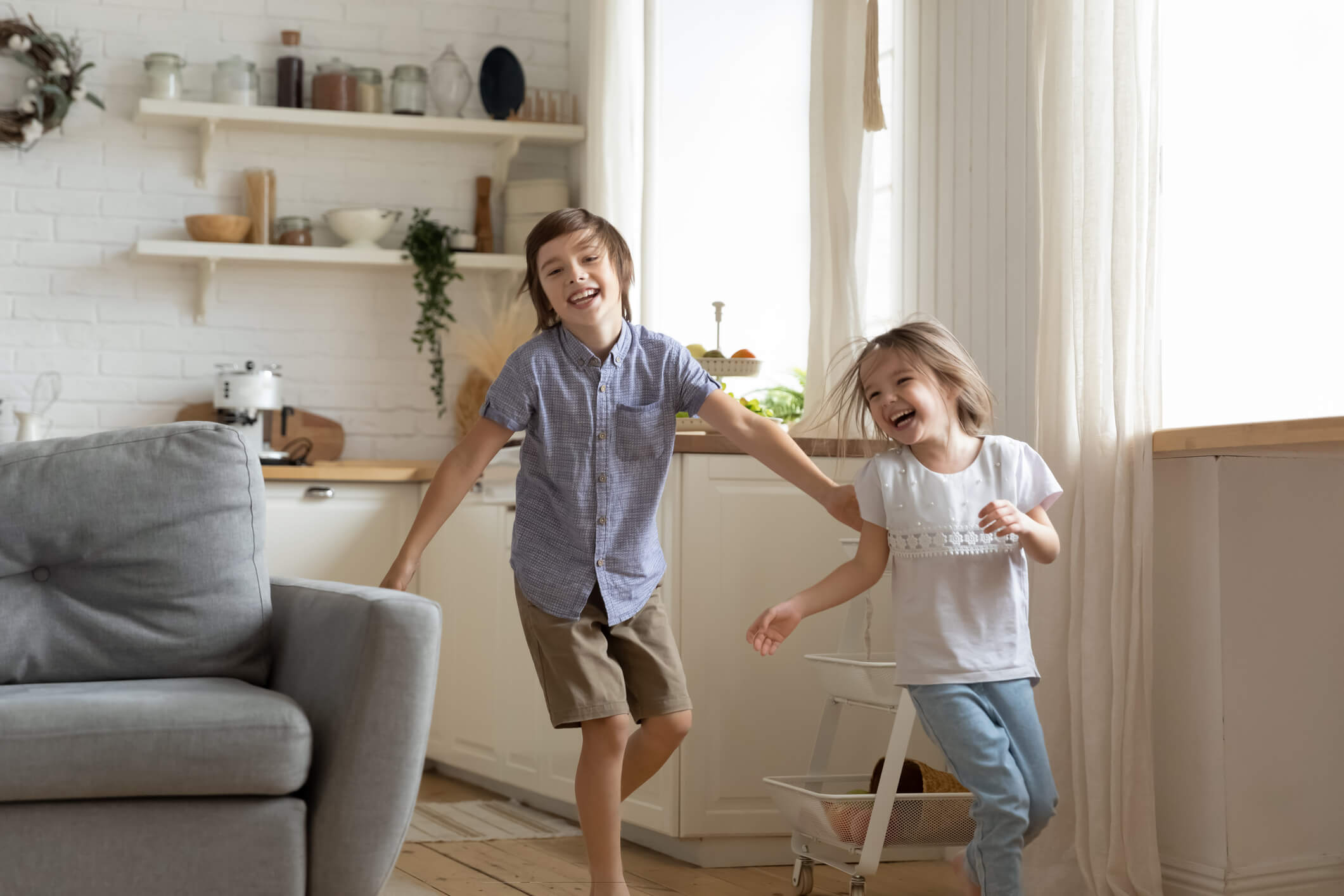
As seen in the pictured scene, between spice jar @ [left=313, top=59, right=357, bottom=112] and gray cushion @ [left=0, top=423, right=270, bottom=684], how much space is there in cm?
246

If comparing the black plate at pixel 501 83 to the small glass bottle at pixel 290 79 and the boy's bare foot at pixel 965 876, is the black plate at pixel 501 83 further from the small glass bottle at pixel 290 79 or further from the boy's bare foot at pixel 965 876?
the boy's bare foot at pixel 965 876

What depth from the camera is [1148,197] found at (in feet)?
7.22

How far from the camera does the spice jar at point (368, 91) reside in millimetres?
4227

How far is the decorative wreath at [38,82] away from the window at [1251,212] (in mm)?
3220

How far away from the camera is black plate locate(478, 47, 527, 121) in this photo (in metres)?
4.34

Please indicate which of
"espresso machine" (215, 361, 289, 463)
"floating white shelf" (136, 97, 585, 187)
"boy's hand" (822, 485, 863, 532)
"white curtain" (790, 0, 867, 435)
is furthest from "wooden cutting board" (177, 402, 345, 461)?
"boy's hand" (822, 485, 863, 532)

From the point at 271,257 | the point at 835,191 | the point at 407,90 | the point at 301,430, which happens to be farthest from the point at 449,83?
the point at 835,191

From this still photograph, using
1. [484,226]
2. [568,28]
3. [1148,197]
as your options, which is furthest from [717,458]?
[568,28]

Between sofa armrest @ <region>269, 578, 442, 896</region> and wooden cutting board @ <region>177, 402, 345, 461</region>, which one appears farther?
wooden cutting board @ <region>177, 402, 345, 461</region>

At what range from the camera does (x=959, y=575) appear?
1.89 m

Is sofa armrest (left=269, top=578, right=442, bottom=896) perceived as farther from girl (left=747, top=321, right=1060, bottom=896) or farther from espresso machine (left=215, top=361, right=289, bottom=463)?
espresso machine (left=215, top=361, right=289, bottom=463)

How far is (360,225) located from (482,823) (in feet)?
6.56

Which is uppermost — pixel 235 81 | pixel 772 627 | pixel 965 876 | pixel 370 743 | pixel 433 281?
pixel 235 81

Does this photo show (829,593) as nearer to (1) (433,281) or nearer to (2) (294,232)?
(1) (433,281)
